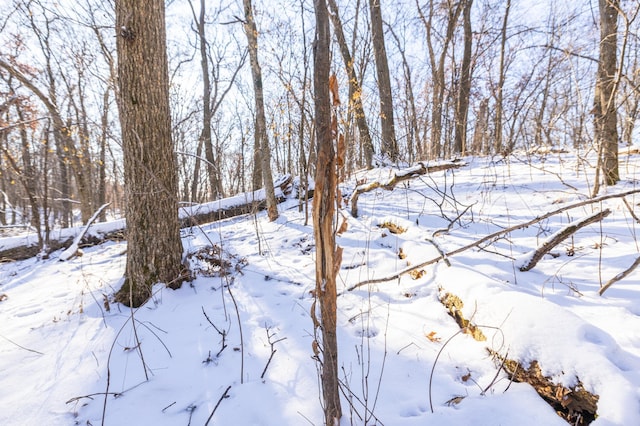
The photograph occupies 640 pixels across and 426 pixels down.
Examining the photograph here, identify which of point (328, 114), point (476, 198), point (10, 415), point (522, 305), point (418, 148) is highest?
point (418, 148)

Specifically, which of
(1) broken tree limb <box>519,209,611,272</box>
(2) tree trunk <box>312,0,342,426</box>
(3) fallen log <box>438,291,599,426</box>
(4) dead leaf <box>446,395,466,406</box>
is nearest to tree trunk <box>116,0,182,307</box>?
(2) tree trunk <box>312,0,342,426</box>

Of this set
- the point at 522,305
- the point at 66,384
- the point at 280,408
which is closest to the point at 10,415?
the point at 66,384

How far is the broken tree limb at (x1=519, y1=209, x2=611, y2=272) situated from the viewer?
1759mm

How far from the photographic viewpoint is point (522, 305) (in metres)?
1.45

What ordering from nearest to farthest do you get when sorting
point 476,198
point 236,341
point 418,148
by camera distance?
point 236,341, point 476,198, point 418,148

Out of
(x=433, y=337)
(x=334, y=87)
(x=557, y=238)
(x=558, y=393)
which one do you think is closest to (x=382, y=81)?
(x=557, y=238)

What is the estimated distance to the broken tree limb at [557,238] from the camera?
69.2 inches

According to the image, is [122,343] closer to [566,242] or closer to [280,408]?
[280,408]

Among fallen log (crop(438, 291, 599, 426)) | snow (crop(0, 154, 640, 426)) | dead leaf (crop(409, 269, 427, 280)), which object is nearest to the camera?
fallen log (crop(438, 291, 599, 426))

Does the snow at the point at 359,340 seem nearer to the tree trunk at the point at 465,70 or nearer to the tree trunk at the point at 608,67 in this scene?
the tree trunk at the point at 608,67

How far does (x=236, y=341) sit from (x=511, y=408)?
1538 mm

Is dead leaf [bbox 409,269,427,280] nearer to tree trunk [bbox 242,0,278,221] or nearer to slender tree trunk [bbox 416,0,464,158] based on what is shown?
tree trunk [bbox 242,0,278,221]

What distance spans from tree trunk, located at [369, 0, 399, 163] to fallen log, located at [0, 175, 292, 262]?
258 centimetres

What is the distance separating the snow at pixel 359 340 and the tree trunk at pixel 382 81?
155 inches
